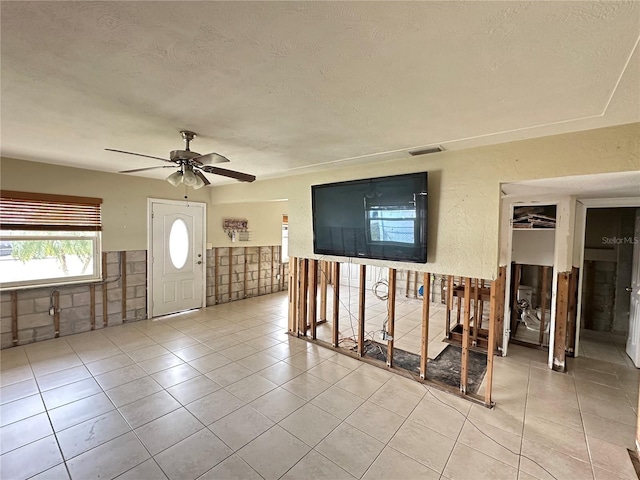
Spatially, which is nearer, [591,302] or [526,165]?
[526,165]

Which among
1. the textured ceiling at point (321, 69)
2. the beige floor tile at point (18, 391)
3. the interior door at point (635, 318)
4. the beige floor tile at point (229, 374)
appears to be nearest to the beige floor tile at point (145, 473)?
the beige floor tile at point (229, 374)

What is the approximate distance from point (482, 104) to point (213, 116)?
1.86m

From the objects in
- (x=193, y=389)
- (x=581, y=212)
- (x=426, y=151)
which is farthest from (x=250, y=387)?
(x=581, y=212)

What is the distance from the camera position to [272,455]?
81.0 inches

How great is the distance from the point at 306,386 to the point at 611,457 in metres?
2.45

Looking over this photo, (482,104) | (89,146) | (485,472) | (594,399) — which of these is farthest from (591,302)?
(89,146)

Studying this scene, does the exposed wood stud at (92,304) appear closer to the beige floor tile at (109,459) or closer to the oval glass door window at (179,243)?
the oval glass door window at (179,243)

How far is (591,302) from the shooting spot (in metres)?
4.77

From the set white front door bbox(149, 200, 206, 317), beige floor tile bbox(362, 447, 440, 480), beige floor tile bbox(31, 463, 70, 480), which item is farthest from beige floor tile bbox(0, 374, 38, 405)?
beige floor tile bbox(362, 447, 440, 480)

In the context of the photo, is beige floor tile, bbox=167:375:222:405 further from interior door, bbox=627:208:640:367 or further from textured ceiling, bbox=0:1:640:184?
interior door, bbox=627:208:640:367

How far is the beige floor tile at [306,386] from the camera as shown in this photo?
9.32 feet

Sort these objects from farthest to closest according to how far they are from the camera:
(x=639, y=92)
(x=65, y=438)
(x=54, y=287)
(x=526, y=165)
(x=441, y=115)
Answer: (x=54, y=287), (x=526, y=165), (x=65, y=438), (x=441, y=115), (x=639, y=92)

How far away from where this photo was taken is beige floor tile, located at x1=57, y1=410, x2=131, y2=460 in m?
2.07

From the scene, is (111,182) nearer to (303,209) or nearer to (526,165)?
(303,209)
